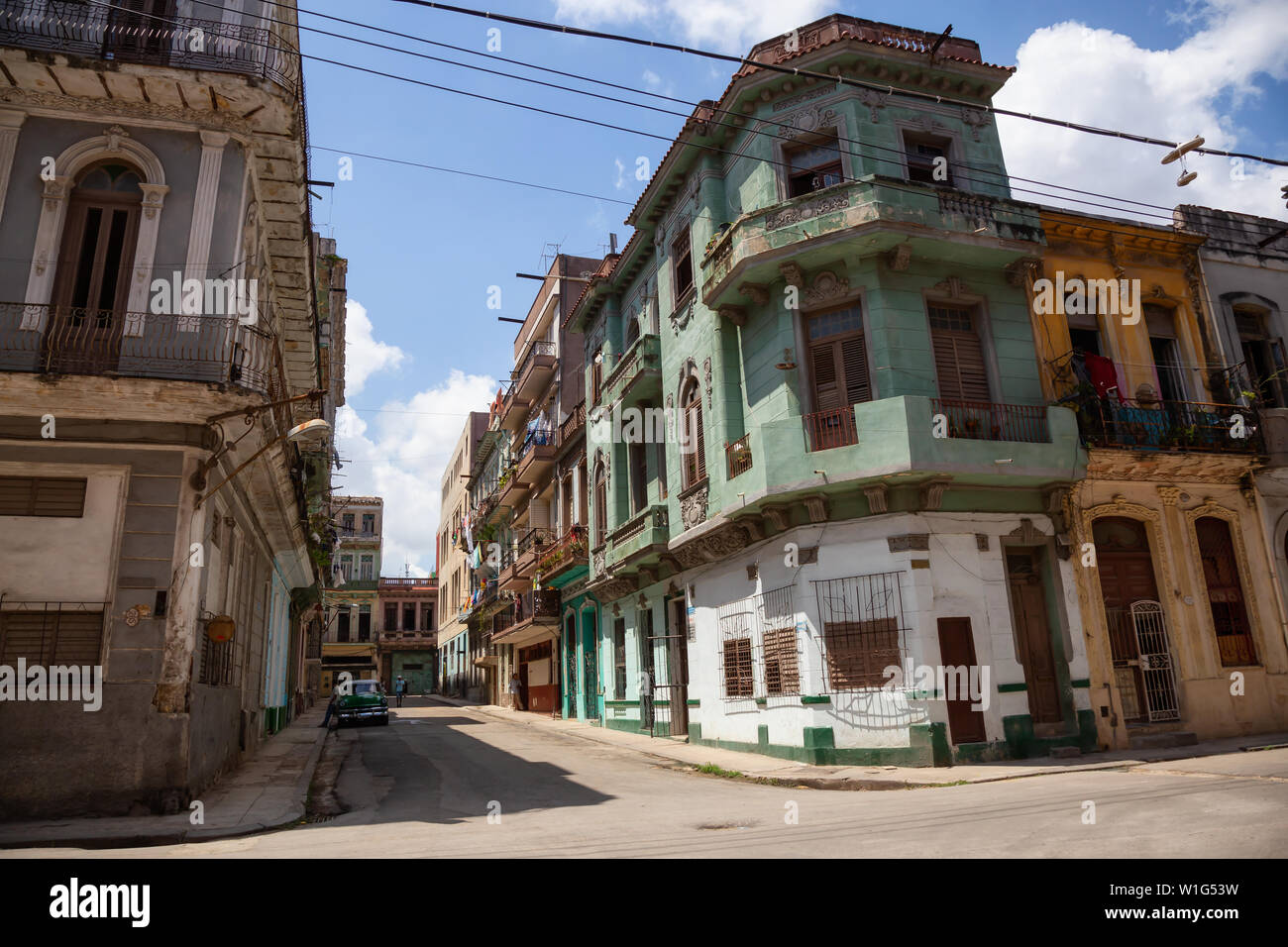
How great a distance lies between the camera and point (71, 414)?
35.1 ft

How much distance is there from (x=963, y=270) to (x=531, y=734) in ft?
55.7

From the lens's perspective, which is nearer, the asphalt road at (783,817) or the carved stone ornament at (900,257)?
the asphalt road at (783,817)

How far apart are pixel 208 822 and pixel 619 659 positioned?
1664cm

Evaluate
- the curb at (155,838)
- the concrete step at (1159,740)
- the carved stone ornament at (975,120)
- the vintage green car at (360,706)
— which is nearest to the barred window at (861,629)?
A: the concrete step at (1159,740)

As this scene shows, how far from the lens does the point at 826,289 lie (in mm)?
15719

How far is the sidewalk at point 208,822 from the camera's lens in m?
8.61

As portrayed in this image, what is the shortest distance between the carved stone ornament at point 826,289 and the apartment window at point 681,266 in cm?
481

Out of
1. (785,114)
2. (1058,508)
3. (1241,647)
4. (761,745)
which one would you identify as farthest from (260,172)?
(1241,647)

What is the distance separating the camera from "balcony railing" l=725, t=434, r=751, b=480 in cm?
1658

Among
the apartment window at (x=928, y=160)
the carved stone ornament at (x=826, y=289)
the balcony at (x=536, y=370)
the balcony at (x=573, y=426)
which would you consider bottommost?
the carved stone ornament at (x=826, y=289)

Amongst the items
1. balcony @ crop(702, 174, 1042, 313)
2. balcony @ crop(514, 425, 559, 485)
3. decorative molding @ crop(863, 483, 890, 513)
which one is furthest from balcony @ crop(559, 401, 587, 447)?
decorative molding @ crop(863, 483, 890, 513)

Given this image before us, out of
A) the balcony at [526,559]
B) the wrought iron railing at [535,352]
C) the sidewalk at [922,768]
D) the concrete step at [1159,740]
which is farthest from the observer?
the wrought iron railing at [535,352]

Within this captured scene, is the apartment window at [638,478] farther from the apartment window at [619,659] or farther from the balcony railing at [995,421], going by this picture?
the balcony railing at [995,421]
